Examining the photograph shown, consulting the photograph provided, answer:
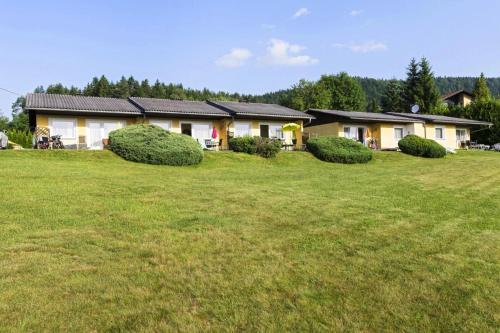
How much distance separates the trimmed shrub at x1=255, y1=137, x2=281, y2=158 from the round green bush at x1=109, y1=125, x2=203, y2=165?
4550 mm

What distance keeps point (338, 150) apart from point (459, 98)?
5298cm

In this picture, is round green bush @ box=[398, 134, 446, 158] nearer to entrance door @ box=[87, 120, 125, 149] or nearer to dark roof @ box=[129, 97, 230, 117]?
dark roof @ box=[129, 97, 230, 117]

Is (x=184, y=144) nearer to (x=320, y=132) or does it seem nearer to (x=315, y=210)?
(x=315, y=210)

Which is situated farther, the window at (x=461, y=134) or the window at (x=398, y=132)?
the window at (x=461, y=134)

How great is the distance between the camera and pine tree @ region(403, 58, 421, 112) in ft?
194

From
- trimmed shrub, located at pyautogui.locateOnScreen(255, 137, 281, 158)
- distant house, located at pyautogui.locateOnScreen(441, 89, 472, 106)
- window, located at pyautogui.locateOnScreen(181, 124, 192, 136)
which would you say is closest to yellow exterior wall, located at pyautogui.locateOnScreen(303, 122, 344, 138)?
trimmed shrub, located at pyautogui.locateOnScreen(255, 137, 281, 158)

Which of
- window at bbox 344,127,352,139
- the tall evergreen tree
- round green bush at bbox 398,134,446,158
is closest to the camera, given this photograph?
round green bush at bbox 398,134,446,158

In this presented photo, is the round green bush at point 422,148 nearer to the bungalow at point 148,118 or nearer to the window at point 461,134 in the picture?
the bungalow at point 148,118

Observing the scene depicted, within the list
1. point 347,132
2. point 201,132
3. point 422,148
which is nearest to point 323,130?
point 347,132

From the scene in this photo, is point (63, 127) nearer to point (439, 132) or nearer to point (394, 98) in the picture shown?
point (439, 132)

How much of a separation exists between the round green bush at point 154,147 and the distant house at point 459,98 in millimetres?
59044

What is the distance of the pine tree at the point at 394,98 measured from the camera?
210ft

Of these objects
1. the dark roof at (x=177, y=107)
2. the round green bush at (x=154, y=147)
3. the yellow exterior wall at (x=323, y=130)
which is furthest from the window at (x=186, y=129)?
the yellow exterior wall at (x=323, y=130)

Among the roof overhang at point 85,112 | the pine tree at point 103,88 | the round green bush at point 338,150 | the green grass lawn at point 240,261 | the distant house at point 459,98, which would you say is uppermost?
the pine tree at point 103,88
